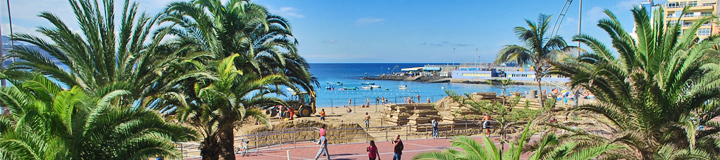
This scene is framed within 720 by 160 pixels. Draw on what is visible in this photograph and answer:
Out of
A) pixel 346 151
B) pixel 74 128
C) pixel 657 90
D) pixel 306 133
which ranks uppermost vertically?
pixel 657 90

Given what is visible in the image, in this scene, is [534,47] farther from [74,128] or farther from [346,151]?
[74,128]

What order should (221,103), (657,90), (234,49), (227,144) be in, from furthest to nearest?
(234,49)
(227,144)
(221,103)
(657,90)

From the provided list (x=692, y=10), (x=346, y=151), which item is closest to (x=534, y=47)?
(x=346, y=151)

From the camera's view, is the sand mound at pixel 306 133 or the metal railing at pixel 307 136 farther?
the sand mound at pixel 306 133

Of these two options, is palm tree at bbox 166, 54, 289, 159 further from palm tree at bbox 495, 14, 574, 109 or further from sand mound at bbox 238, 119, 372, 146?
palm tree at bbox 495, 14, 574, 109

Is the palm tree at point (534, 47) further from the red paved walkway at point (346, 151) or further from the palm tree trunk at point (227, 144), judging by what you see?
the palm tree trunk at point (227, 144)

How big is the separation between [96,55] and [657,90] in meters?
10.4

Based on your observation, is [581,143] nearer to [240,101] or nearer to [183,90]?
[240,101]

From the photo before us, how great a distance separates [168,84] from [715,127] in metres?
10.7

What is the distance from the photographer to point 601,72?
8.09 m

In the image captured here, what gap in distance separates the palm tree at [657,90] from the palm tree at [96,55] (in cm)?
829

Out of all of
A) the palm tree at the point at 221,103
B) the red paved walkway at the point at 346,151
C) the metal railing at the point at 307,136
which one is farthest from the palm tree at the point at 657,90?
the metal railing at the point at 307,136

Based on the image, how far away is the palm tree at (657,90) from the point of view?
7.89 m

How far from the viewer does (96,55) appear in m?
8.61
